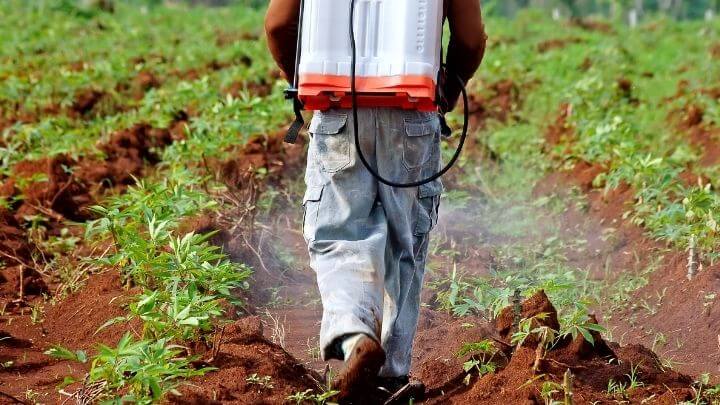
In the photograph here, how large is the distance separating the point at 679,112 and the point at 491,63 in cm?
245

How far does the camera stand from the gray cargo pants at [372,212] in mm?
3680

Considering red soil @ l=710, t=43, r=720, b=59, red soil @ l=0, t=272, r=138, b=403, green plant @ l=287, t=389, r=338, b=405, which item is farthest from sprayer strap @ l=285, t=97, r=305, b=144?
red soil @ l=710, t=43, r=720, b=59

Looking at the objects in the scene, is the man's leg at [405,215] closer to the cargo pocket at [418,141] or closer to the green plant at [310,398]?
the cargo pocket at [418,141]

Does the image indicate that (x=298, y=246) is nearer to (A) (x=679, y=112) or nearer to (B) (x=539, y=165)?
(B) (x=539, y=165)

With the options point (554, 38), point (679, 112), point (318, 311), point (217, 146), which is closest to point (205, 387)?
point (318, 311)

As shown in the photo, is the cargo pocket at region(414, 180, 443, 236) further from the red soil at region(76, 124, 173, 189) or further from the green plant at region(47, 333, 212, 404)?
the red soil at region(76, 124, 173, 189)

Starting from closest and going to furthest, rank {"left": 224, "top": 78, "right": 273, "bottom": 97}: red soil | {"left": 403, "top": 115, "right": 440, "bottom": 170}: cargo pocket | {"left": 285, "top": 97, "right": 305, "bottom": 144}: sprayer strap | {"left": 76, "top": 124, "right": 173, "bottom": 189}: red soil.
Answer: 1. {"left": 403, "top": 115, "right": 440, "bottom": 170}: cargo pocket
2. {"left": 285, "top": 97, "right": 305, "bottom": 144}: sprayer strap
3. {"left": 76, "top": 124, "right": 173, "bottom": 189}: red soil
4. {"left": 224, "top": 78, "right": 273, "bottom": 97}: red soil

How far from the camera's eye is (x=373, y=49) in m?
3.73

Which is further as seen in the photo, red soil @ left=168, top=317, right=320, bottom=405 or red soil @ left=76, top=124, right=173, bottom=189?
red soil @ left=76, top=124, right=173, bottom=189

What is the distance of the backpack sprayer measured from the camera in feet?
12.1

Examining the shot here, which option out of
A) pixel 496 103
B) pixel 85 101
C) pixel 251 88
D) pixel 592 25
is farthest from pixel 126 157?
pixel 592 25

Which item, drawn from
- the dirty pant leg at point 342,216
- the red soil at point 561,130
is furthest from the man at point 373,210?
the red soil at point 561,130

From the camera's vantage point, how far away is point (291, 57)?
4031 millimetres

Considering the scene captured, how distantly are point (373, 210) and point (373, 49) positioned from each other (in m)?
0.55
